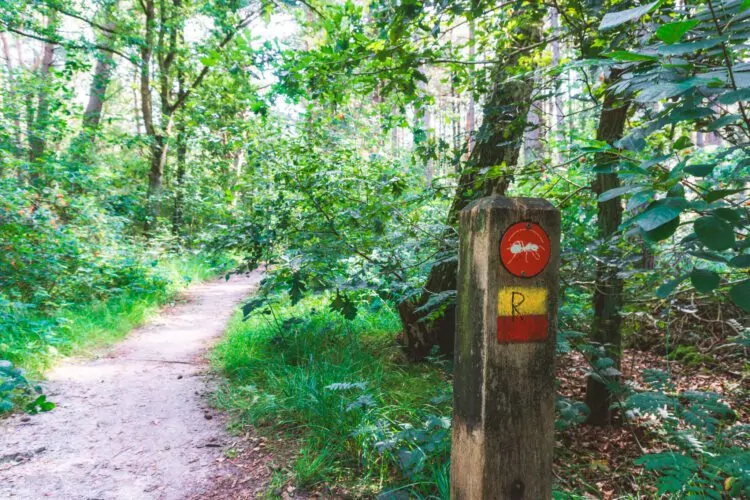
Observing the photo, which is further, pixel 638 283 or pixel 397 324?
pixel 397 324

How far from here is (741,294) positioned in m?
1.21

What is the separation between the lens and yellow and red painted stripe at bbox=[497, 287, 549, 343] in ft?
5.05

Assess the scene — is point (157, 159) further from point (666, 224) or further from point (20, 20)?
point (666, 224)

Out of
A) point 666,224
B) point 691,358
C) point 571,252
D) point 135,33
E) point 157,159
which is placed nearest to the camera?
point 666,224

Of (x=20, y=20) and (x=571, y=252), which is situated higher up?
(x=20, y=20)

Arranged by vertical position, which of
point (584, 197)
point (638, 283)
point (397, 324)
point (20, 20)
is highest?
point (20, 20)

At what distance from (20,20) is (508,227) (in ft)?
35.5

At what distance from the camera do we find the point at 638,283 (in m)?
3.20

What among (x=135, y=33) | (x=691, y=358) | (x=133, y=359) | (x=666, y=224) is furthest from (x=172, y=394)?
(x=135, y=33)

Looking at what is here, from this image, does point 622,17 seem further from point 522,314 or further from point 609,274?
point 609,274

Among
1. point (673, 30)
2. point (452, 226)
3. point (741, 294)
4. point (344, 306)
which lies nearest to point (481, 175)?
point (452, 226)

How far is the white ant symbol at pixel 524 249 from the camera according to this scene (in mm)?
1552

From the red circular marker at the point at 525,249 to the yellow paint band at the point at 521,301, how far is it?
59mm

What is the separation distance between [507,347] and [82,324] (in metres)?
6.38
